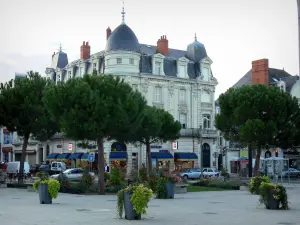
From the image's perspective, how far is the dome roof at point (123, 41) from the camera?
58.0 m

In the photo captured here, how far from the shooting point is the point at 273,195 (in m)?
18.1

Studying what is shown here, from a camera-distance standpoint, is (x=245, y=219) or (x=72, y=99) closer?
(x=245, y=219)

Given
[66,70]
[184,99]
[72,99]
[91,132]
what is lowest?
[91,132]

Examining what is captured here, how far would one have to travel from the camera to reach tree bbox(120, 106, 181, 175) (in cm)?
4272

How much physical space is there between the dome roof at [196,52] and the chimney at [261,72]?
8.87 m

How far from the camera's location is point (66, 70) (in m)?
69.3

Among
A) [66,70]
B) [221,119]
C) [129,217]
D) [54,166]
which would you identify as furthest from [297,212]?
[66,70]

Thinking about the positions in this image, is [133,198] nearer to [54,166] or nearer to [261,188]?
[261,188]

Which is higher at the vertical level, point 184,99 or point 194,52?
point 194,52

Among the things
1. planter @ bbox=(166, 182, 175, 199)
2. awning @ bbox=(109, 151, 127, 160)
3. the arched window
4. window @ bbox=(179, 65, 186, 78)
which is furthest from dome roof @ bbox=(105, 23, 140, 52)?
planter @ bbox=(166, 182, 175, 199)

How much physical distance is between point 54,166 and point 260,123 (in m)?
25.2

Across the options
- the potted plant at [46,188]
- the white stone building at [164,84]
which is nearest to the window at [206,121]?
the white stone building at [164,84]

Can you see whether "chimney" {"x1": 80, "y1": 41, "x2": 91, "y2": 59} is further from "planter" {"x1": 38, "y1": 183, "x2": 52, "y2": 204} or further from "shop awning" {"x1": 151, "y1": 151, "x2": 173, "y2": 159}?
"planter" {"x1": 38, "y1": 183, "x2": 52, "y2": 204}

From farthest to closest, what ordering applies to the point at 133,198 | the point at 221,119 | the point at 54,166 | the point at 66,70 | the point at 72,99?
the point at 66,70
the point at 54,166
the point at 221,119
the point at 72,99
the point at 133,198
